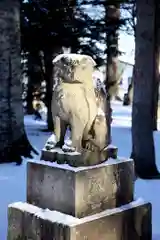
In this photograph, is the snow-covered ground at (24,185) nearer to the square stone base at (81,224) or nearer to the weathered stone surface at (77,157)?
the square stone base at (81,224)

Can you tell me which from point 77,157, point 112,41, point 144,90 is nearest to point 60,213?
point 77,157

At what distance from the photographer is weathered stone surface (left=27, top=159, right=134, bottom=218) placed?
3986 mm

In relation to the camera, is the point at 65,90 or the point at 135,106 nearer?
the point at 65,90

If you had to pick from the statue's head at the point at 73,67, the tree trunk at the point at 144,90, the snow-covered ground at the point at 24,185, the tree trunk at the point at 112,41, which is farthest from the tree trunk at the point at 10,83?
the statue's head at the point at 73,67

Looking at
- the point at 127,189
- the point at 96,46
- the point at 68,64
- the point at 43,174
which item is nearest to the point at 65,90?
A: the point at 68,64

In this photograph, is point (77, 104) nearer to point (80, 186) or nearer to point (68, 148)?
point (68, 148)

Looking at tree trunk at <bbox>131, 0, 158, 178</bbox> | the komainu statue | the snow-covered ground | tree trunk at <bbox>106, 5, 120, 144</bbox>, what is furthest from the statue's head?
tree trunk at <bbox>106, 5, 120, 144</bbox>

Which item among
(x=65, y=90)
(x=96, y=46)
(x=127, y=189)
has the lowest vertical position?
(x=127, y=189)

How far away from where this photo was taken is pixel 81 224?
3.90m

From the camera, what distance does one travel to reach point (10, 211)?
14.5ft

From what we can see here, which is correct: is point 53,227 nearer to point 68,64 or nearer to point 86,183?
point 86,183

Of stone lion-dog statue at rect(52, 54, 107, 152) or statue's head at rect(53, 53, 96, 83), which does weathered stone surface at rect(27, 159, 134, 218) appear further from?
statue's head at rect(53, 53, 96, 83)

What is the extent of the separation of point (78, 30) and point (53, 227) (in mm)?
8253

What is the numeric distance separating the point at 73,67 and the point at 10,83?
4345mm
